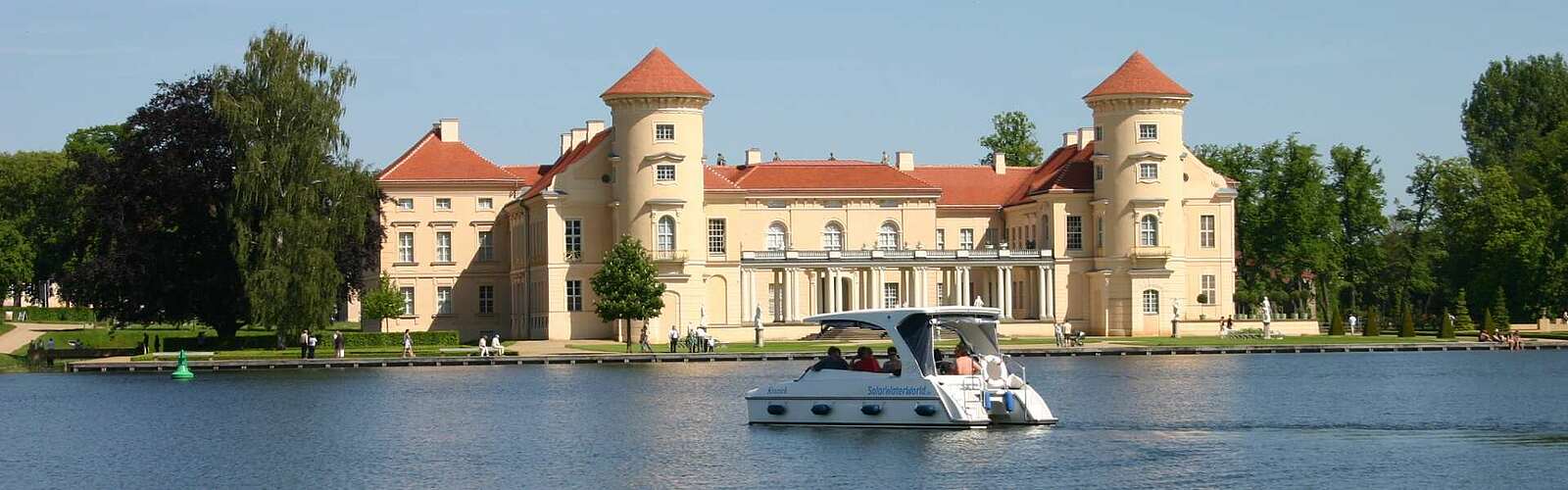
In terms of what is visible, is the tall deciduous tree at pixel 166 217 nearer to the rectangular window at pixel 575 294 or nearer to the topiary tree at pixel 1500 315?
the rectangular window at pixel 575 294

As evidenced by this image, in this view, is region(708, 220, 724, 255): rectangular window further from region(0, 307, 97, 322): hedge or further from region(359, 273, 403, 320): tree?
region(0, 307, 97, 322): hedge

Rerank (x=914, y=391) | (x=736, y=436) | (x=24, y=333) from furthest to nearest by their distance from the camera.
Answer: (x=24, y=333) → (x=736, y=436) → (x=914, y=391)

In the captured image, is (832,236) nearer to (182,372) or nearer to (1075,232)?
(1075,232)

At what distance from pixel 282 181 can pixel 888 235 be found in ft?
96.8

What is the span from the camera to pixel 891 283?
91938 mm

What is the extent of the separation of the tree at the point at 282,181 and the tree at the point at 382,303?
58.1ft

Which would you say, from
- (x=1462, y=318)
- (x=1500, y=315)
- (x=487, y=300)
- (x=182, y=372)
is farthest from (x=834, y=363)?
(x=487, y=300)

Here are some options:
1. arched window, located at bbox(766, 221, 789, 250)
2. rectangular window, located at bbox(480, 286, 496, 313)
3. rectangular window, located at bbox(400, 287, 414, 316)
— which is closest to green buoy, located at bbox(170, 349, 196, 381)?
rectangular window, located at bbox(400, 287, 414, 316)

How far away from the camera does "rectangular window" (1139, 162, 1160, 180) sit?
89.1 metres

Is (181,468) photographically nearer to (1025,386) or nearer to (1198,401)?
(1025,386)

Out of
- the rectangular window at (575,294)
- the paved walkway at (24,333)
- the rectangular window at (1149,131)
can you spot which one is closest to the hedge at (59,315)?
the paved walkway at (24,333)

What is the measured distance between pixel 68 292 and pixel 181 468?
3973 cm

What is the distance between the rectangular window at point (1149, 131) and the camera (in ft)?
291

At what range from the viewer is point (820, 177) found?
302ft
